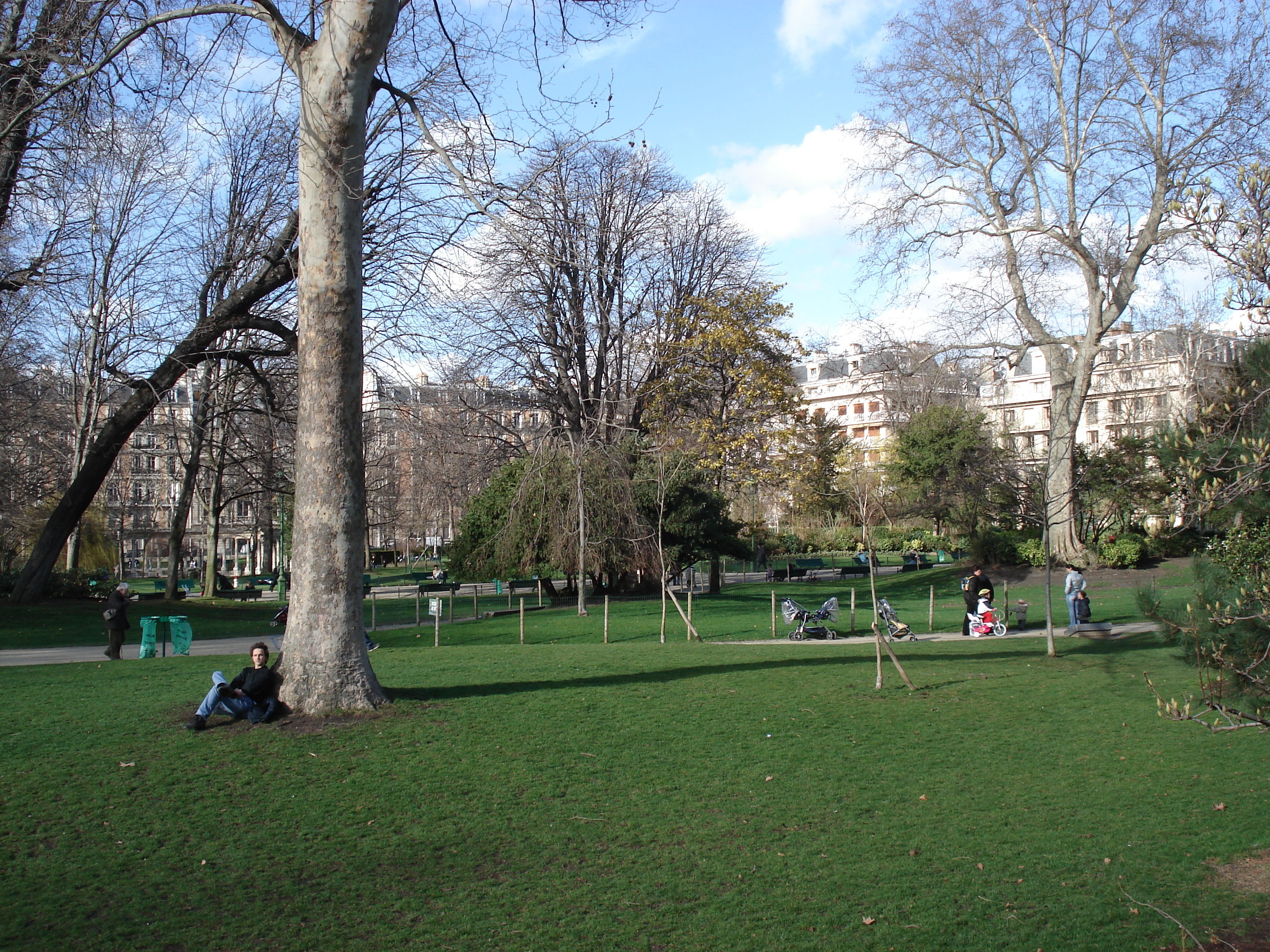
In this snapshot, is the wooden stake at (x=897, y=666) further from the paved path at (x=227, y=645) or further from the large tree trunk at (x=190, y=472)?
the large tree trunk at (x=190, y=472)

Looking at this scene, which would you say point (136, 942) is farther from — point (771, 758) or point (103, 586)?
point (103, 586)

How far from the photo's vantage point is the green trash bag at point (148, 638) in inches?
623

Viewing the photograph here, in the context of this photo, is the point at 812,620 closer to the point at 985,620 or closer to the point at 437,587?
the point at 985,620

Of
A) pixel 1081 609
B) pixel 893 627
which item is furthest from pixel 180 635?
pixel 1081 609

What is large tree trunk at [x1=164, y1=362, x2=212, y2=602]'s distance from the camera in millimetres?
27453

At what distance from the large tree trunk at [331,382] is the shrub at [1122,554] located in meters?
31.0

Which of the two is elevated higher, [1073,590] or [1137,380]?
[1137,380]

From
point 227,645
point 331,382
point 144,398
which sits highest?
point 144,398

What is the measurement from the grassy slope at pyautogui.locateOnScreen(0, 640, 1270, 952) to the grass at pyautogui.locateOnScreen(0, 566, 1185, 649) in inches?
375

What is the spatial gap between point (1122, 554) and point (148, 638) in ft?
101

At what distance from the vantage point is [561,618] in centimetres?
2522

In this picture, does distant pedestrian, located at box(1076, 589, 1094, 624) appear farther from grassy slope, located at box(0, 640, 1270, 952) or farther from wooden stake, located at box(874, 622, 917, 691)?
wooden stake, located at box(874, 622, 917, 691)

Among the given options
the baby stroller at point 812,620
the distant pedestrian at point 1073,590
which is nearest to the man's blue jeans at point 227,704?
the baby stroller at point 812,620

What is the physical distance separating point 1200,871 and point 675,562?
25115 mm
